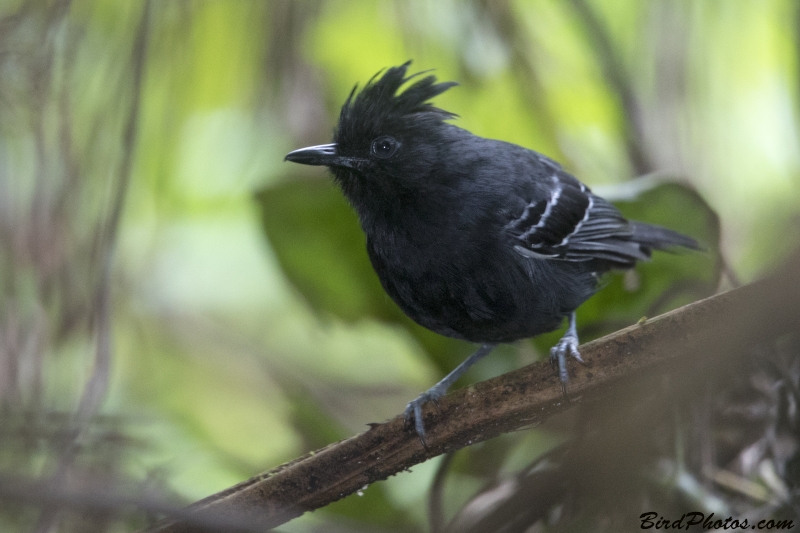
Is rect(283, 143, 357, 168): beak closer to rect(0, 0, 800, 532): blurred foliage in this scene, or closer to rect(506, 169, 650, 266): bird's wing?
rect(0, 0, 800, 532): blurred foliage

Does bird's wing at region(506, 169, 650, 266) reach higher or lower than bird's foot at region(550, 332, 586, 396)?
higher

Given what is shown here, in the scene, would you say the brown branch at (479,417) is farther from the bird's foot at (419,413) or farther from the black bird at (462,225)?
the black bird at (462,225)

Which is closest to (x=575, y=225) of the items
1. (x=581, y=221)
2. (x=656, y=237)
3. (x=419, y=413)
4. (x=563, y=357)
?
(x=581, y=221)

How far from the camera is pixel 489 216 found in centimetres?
300

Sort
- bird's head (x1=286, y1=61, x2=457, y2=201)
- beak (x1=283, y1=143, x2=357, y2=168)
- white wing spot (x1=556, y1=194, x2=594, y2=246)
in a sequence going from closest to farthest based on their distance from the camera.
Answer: beak (x1=283, y1=143, x2=357, y2=168)
bird's head (x1=286, y1=61, x2=457, y2=201)
white wing spot (x1=556, y1=194, x2=594, y2=246)

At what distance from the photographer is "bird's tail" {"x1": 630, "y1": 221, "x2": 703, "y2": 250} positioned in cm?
350

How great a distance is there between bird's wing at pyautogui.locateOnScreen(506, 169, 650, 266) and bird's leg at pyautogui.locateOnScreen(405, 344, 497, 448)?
24.6 inches

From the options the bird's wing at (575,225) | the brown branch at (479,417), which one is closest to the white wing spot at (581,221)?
the bird's wing at (575,225)

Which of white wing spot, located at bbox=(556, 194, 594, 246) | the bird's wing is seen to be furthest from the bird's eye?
white wing spot, located at bbox=(556, 194, 594, 246)

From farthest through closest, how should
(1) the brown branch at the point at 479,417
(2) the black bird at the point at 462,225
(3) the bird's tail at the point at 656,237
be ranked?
(3) the bird's tail at the point at 656,237 < (2) the black bird at the point at 462,225 < (1) the brown branch at the point at 479,417

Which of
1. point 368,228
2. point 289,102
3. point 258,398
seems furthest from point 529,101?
point 258,398

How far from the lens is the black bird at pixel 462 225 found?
2.90 meters

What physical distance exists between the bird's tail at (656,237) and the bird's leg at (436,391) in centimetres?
99

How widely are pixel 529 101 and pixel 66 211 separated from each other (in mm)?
2901
